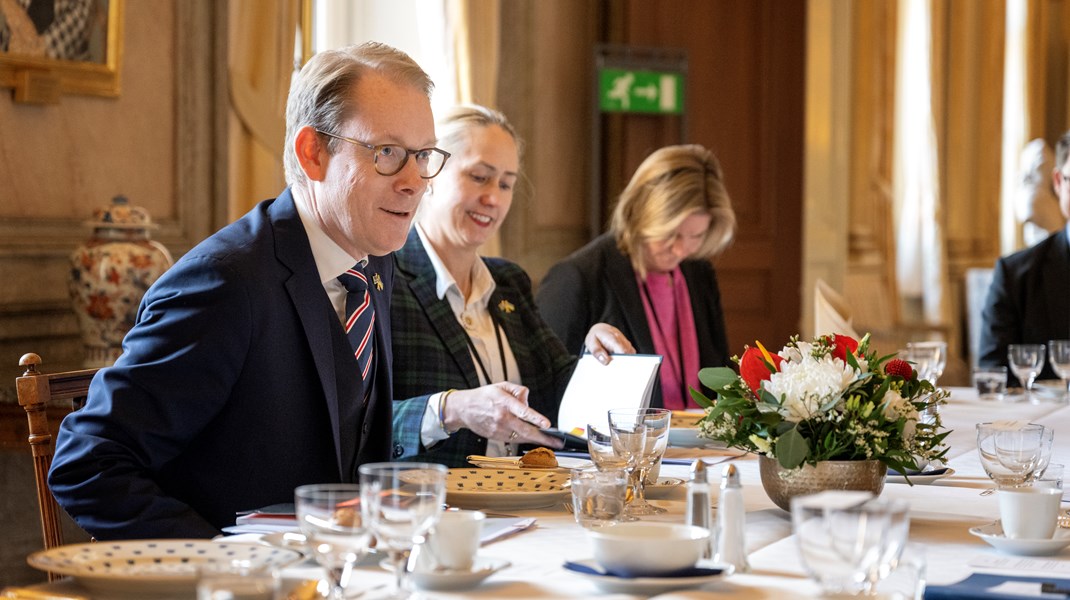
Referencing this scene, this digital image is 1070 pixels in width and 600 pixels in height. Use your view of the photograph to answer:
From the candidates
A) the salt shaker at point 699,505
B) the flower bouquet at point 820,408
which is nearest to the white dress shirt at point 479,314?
the flower bouquet at point 820,408

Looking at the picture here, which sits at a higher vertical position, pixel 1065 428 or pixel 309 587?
pixel 309 587

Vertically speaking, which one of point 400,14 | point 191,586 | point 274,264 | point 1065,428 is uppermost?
point 400,14

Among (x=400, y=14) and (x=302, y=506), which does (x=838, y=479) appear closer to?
(x=302, y=506)

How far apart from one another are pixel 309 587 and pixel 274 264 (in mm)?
772

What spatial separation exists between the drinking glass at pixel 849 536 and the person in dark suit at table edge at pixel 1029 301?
3617mm

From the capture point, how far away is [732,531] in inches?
60.7

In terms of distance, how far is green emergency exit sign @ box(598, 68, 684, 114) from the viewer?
6465 millimetres

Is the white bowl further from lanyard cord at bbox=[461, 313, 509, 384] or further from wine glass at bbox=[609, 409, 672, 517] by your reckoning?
lanyard cord at bbox=[461, 313, 509, 384]

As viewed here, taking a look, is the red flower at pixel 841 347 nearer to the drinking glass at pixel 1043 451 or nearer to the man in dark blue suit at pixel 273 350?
the drinking glass at pixel 1043 451

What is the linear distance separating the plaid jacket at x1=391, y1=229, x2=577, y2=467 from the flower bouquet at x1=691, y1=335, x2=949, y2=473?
83 centimetres

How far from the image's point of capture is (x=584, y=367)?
8.48ft

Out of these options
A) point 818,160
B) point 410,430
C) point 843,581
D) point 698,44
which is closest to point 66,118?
point 410,430

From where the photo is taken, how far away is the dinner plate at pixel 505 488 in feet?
6.22

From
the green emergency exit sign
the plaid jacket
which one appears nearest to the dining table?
the plaid jacket
